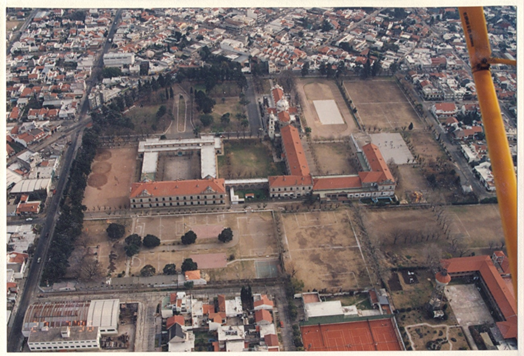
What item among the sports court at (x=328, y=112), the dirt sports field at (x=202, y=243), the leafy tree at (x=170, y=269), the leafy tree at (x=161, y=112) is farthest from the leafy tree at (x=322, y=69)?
the leafy tree at (x=170, y=269)

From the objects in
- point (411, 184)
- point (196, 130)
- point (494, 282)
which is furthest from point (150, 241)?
point (494, 282)

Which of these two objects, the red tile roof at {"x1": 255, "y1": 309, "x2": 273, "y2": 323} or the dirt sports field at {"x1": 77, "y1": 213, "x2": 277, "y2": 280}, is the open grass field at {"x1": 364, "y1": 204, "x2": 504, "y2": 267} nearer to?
the dirt sports field at {"x1": 77, "y1": 213, "x2": 277, "y2": 280}

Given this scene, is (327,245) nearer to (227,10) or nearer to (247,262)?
(247,262)

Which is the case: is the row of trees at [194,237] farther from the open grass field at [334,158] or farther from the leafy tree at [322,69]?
the leafy tree at [322,69]

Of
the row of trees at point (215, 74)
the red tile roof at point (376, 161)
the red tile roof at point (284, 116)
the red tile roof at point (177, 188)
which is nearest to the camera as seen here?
the red tile roof at point (177, 188)

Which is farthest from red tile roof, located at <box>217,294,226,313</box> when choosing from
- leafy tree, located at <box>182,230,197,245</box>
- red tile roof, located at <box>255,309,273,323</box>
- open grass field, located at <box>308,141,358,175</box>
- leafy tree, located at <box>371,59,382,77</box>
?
leafy tree, located at <box>371,59,382,77</box>

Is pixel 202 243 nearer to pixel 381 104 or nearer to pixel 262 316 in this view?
pixel 262 316
